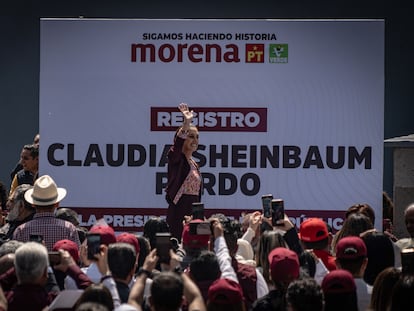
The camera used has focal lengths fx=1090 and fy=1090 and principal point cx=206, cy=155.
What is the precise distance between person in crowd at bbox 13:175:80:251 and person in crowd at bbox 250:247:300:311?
216cm

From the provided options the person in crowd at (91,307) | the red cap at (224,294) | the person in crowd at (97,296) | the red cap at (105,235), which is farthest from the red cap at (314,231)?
the person in crowd at (91,307)

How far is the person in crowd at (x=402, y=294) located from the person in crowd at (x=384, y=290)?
0.72 feet

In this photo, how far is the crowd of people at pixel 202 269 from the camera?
561 centimetres

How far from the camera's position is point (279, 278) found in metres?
6.06

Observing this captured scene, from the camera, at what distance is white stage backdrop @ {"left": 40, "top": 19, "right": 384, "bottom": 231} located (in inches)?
433

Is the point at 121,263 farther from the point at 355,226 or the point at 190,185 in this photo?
the point at 190,185

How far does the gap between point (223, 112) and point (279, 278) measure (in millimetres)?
5126

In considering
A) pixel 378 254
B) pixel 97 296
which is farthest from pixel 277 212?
pixel 97 296

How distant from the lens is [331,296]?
5.79 m

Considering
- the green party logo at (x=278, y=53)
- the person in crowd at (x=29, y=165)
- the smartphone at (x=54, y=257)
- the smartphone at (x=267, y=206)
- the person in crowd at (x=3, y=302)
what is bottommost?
the person in crowd at (x=3, y=302)

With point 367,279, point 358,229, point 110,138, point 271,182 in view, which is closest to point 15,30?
point 110,138

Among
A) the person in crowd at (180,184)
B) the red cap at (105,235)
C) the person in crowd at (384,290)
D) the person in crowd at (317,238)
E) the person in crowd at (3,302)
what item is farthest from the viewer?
the person in crowd at (180,184)

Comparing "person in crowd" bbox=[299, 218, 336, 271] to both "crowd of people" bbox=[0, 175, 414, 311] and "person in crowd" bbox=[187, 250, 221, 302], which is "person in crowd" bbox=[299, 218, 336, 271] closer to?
"crowd of people" bbox=[0, 175, 414, 311]

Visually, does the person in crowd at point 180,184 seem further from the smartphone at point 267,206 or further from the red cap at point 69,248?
the red cap at point 69,248
